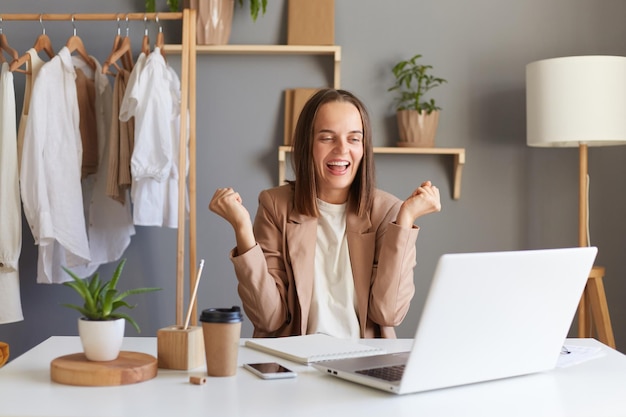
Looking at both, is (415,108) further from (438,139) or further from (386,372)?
(386,372)

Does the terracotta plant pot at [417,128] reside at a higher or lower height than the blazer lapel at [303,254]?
higher

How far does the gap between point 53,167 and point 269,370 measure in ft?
6.10

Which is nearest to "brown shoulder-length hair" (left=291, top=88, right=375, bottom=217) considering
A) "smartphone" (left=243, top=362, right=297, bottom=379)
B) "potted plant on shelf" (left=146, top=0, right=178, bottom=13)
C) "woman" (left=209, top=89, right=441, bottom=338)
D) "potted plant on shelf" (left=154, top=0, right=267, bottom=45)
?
"woman" (left=209, top=89, right=441, bottom=338)

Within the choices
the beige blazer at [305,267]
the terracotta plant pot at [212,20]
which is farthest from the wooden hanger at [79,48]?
the beige blazer at [305,267]

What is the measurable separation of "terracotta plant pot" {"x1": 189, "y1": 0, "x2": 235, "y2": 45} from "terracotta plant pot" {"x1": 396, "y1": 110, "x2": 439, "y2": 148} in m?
0.82

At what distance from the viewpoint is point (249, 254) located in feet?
6.18

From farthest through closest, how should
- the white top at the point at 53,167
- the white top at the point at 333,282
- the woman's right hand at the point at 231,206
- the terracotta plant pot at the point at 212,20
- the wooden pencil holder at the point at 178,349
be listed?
the terracotta plant pot at the point at 212,20, the white top at the point at 53,167, the white top at the point at 333,282, the woman's right hand at the point at 231,206, the wooden pencil holder at the point at 178,349

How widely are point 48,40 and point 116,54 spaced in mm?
351

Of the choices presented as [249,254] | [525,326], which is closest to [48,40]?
[249,254]

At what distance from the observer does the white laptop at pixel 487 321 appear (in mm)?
1120

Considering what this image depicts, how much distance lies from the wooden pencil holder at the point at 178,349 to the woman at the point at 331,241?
54cm

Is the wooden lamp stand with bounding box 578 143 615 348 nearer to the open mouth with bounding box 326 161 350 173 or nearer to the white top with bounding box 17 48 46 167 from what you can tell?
the open mouth with bounding box 326 161 350 173

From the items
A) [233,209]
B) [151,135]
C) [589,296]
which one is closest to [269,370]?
[233,209]

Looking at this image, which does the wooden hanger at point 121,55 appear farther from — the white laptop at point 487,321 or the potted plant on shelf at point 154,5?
the white laptop at point 487,321
